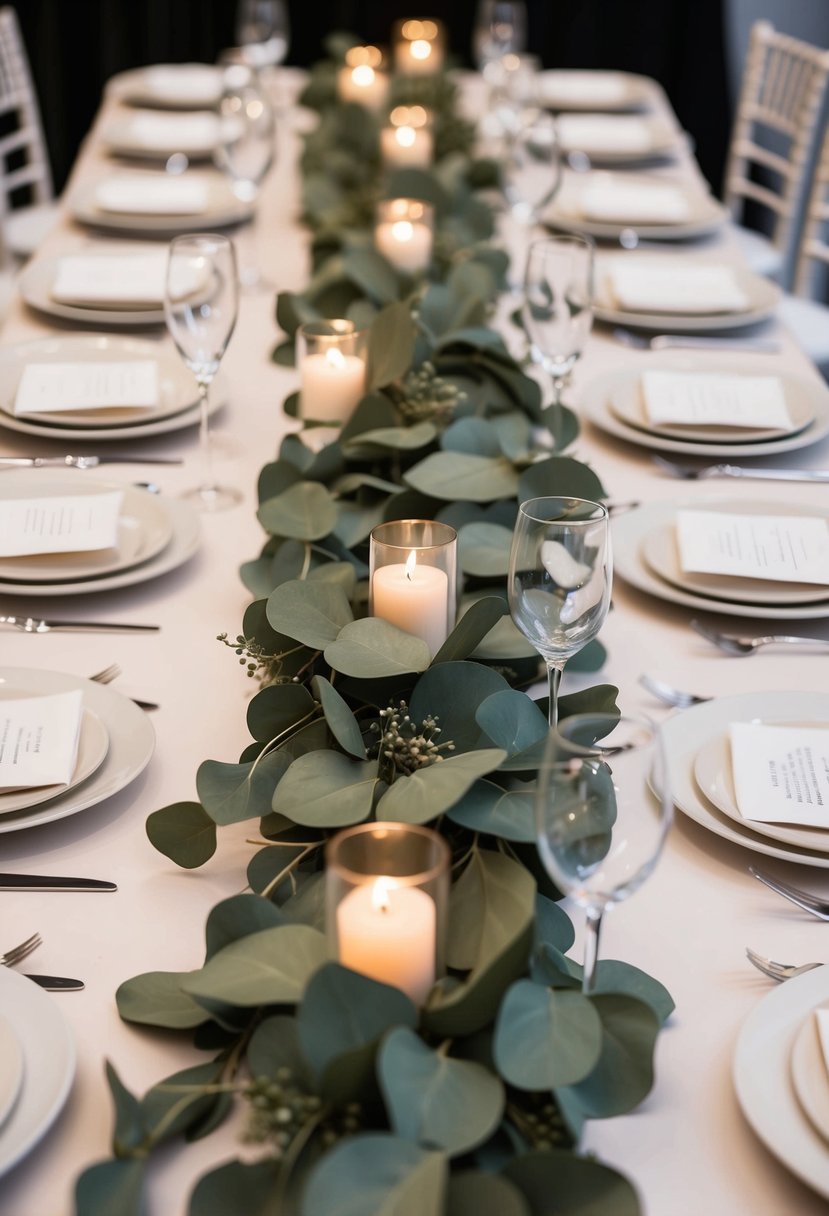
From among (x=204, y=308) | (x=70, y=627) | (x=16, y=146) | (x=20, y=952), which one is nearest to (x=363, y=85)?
(x=16, y=146)

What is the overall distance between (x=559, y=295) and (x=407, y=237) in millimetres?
369

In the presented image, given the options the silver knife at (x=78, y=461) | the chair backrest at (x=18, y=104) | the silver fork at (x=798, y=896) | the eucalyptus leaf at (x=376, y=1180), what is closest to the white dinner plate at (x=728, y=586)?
the silver fork at (x=798, y=896)

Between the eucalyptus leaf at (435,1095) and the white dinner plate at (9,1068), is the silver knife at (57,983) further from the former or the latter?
the eucalyptus leaf at (435,1095)

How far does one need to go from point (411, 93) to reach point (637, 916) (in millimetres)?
2394

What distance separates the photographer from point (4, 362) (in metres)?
1.84

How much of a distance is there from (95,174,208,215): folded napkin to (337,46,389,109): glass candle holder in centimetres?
41

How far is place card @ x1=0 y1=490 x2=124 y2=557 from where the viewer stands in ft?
4.56

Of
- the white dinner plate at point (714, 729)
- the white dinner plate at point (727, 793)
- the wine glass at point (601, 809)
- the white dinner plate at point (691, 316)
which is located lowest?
the white dinner plate at point (691, 316)

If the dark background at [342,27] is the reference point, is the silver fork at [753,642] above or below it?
above

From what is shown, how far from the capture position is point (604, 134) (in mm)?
3113

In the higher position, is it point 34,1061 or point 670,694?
point 34,1061

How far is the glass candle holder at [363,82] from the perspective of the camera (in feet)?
9.50

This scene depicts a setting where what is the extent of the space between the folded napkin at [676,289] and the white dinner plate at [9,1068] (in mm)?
1616

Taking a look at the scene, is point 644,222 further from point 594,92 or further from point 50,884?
point 50,884
